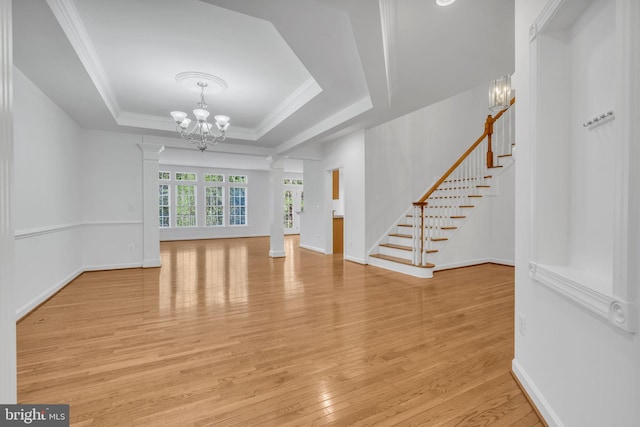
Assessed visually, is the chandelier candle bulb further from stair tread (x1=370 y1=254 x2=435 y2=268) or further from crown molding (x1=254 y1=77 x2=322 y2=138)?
stair tread (x1=370 y1=254 x2=435 y2=268)

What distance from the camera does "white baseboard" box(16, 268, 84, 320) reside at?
3094 mm

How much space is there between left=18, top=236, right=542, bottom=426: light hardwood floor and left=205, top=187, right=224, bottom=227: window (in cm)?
737

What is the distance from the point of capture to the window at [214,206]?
37.7 ft

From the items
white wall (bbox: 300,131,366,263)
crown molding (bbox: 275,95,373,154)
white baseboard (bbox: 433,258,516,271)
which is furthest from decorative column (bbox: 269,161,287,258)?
white baseboard (bbox: 433,258,516,271)

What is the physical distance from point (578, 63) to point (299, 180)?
11.8 m

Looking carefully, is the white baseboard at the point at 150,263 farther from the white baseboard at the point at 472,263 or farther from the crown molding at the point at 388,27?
the crown molding at the point at 388,27

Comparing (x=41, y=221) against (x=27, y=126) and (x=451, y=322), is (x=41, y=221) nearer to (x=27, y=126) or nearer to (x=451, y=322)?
(x=27, y=126)

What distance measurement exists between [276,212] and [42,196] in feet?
14.5

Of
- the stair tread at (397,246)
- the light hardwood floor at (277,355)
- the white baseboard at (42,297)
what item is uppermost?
the stair tread at (397,246)

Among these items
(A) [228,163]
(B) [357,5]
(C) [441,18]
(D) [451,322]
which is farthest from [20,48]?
(A) [228,163]

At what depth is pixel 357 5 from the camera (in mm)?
2037

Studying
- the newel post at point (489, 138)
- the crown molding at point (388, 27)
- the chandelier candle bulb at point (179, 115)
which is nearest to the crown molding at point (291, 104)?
the crown molding at point (388, 27)

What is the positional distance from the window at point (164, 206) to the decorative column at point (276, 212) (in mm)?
5650

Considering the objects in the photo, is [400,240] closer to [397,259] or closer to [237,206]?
[397,259]
